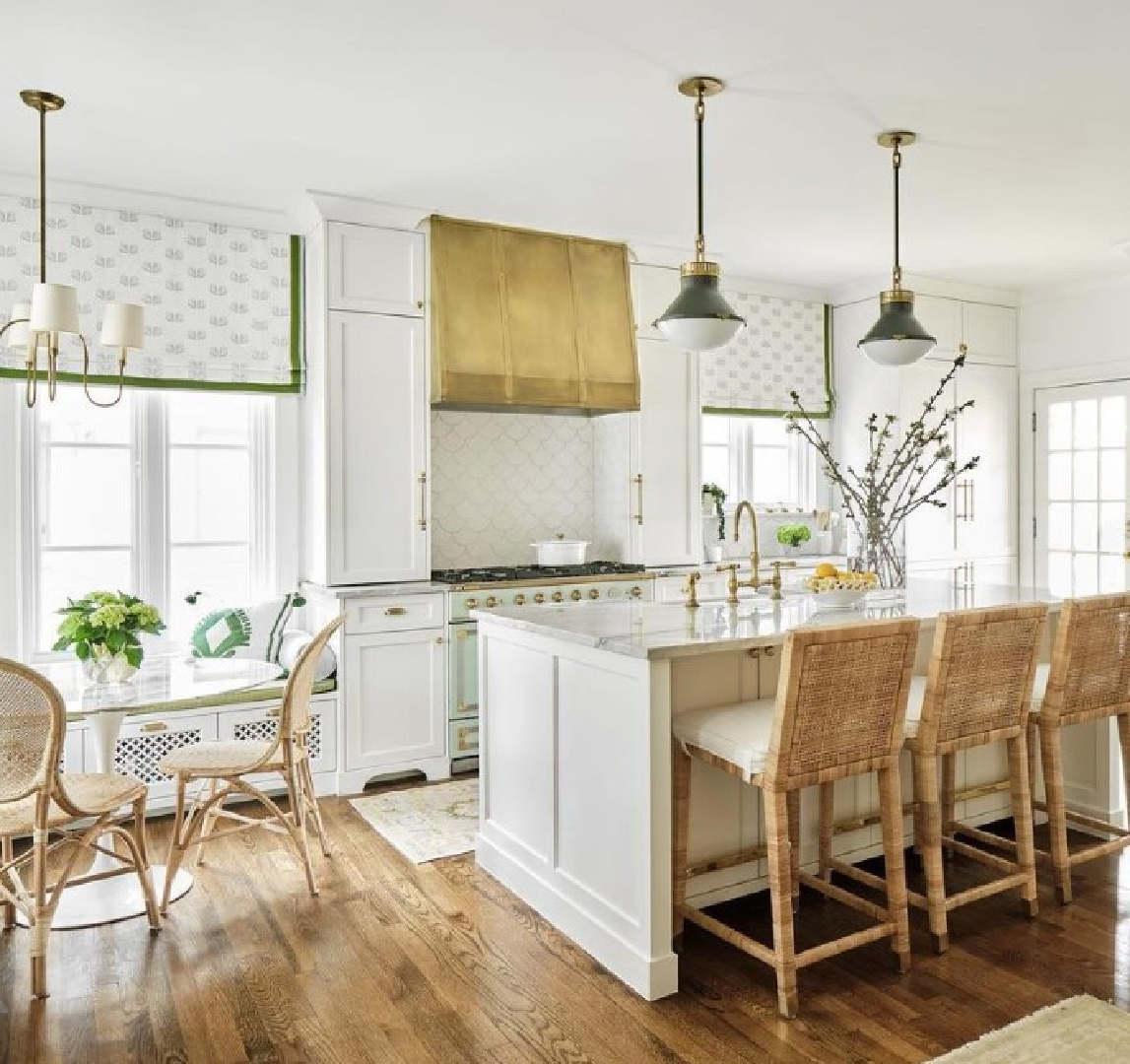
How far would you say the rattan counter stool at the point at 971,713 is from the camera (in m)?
2.76

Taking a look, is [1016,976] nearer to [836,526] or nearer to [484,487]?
[484,487]

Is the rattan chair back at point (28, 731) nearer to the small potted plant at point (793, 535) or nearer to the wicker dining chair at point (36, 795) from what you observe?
the wicker dining chair at point (36, 795)

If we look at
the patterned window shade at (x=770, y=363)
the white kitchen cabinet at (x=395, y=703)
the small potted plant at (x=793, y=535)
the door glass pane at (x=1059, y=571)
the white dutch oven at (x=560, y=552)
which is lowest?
the white kitchen cabinet at (x=395, y=703)

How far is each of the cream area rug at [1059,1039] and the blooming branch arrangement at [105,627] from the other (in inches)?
102

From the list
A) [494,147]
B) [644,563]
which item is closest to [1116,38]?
[494,147]

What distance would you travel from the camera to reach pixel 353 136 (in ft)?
12.0

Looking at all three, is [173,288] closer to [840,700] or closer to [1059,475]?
[840,700]

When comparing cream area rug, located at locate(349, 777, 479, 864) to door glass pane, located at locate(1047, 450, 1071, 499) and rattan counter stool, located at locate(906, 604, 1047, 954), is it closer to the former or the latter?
rattan counter stool, located at locate(906, 604, 1047, 954)

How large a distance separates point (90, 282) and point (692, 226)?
2.83 meters

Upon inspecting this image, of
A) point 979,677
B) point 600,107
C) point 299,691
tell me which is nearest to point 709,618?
point 979,677

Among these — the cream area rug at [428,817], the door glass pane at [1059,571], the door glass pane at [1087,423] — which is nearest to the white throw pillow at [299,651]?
the cream area rug at [428,817]

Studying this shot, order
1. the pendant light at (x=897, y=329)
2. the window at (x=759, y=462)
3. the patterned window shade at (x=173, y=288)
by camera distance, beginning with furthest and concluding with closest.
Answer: the window at (x=759, y=462), the patterned window shade at (x=173, y=288), the pendant light at (x=897, y=329)

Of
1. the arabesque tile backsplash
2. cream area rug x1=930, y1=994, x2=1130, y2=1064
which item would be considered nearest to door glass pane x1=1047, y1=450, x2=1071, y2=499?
the arabesque tile backsplash

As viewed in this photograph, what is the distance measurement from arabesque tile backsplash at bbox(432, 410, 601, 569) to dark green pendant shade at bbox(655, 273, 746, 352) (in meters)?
2.21
